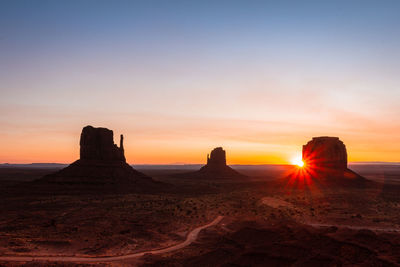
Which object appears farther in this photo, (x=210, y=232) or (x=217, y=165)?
(x=217, y=165)

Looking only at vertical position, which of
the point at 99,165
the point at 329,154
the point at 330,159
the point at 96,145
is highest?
the point at 96,145

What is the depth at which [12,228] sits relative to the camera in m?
29.9

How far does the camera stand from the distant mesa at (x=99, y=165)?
66.4 m

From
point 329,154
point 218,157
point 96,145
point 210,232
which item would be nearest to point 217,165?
Answer: point 218,157

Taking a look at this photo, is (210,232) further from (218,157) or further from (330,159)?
(218,157)

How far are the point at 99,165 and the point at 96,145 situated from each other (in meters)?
5.81

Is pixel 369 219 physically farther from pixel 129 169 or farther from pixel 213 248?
pixel 129 169

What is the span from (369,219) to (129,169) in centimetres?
5659

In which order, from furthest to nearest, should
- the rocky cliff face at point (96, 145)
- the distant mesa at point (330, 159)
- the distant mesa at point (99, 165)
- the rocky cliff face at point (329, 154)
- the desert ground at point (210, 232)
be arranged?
1. the rocky cliff face at point (329, 154)
2. the distant mesa at point (330, 159)
3. the rocky cliff face at point (96, 145)
4. the distant mesa at point (99, 165)
5. the desert ground at point (210, 232)

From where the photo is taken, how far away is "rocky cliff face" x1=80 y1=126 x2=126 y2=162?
7250 cm

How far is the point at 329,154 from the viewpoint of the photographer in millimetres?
81000

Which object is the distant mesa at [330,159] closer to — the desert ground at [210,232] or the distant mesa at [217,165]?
the desert ground at [210,232]

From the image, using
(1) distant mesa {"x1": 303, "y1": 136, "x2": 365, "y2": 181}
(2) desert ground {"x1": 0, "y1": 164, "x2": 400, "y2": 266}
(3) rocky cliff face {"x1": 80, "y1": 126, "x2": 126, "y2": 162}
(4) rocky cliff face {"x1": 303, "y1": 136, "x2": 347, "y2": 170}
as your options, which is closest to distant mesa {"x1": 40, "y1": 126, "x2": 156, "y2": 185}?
(3) rocky cliff face {"x1": 80, "y1": 126, "x2": 126, "y2": 162}

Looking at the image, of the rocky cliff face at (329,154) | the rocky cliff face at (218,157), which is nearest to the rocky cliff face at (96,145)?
the rocky cliff face at (329,154)
